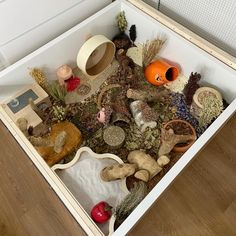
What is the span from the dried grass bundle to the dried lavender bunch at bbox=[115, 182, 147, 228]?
553mm

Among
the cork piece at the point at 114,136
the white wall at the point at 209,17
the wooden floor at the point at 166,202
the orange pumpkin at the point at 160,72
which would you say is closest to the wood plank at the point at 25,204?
the wooden floor at the point at 166,202

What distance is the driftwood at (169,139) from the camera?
1136 millimetres

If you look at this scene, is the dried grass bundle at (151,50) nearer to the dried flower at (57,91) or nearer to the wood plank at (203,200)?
the dried flower at (57,91)

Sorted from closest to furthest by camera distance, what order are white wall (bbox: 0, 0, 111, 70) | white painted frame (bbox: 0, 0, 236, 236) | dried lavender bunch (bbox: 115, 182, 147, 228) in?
Answer: 1. white painted frame (bbox: 0, 0, 236, 236)
2. dried lavender bunch (bbox: 115, 182, 147, 228)
3. white wall (bbox: 0, 0, 111, 70)

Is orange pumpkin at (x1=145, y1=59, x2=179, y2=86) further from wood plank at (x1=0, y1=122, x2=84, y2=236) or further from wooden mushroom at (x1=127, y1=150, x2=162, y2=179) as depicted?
wood plank at (x1=0, y1=122, x2=84, y2=236)

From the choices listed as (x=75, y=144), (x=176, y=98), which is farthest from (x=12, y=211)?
(x=176, y=98)

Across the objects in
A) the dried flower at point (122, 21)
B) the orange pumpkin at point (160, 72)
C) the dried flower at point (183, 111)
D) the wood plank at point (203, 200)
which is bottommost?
the wood plank at point (203, 200)

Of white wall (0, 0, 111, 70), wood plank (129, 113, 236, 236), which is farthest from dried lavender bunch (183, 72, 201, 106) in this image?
white wall (0, 0, 111, 70)

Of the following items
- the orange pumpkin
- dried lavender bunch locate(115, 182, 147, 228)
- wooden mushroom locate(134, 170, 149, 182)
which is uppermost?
the orange pumpkin

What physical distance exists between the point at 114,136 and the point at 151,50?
0.40 metres

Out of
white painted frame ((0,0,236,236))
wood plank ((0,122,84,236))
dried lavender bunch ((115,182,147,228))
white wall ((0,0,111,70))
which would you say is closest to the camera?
white painted frame ((0,0,236,236))

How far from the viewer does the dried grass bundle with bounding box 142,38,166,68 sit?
1273 millimetres

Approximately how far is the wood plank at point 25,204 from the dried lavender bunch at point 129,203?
9.1 inches

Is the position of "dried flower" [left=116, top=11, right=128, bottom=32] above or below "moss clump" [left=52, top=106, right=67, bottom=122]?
above
